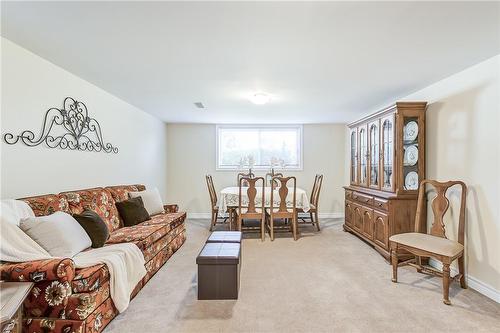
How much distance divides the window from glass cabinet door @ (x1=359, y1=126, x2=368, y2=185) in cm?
192

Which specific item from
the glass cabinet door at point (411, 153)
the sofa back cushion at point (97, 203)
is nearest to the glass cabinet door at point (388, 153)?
the glass cabinet door at point (411, 153)

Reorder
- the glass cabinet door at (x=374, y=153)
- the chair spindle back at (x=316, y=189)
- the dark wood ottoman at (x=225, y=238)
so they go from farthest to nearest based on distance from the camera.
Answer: the chair spindle back at (x=316, y=189) → the glass cabinet door at (x=374, y=153) → the dark wood ottoman at (x=225, y=238)

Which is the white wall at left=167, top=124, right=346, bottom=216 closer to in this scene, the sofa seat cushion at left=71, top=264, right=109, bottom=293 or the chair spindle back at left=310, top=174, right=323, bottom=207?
the chair spindle back at left=310, top=174, right=323, bottom=207

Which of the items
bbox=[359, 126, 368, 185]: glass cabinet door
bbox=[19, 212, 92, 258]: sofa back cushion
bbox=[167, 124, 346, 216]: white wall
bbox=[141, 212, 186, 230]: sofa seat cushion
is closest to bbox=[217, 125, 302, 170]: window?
bbox=[167, 124, 346, 216]: white wall

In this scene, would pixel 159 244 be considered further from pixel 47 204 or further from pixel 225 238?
pixel 47 204

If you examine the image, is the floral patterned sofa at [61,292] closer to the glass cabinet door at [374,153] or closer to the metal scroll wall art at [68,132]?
the metal scroll wall art at [68,132]

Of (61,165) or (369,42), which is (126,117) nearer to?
(61,165)

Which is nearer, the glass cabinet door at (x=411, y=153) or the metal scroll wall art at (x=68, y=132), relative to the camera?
the metal scroll wall art at (x=68, y=132)

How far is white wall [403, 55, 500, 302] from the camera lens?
2.52 m

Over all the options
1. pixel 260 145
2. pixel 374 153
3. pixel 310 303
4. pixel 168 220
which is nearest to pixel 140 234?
pixel 168 220

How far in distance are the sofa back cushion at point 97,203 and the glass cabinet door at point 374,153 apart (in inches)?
138

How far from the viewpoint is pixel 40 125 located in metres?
2.59

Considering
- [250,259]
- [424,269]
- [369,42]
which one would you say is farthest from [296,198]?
[369,42]

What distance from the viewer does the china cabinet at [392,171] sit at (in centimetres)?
340
